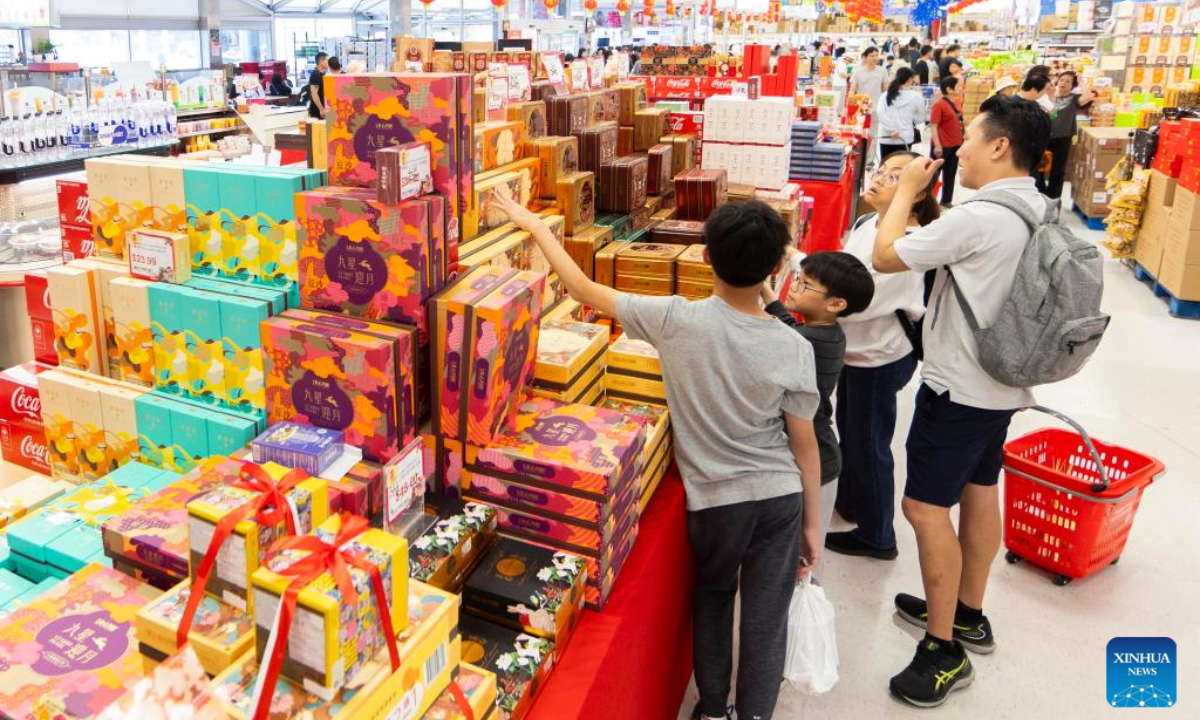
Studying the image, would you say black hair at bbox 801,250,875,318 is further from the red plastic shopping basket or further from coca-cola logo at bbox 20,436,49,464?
coca-cola logo at bbox 20,436,49,464

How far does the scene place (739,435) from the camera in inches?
84.6

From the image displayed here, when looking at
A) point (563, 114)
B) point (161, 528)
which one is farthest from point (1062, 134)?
point (161, 528)

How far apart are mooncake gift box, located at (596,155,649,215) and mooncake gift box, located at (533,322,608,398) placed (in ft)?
4.61

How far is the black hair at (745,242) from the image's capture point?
6.43ft

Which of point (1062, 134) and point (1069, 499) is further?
point (1062, 134)

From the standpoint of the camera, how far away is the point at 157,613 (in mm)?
1370

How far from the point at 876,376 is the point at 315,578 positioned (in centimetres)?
257

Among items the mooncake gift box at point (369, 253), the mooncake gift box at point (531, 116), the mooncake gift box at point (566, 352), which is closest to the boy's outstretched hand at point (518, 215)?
the mooncake gift box at point (566, 352)

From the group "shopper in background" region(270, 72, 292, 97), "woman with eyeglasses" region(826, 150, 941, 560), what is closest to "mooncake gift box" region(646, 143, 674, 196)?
"woman with eyeglasses" region(826, 150, 941, 560)

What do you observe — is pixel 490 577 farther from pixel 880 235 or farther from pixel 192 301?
pixel 880 235

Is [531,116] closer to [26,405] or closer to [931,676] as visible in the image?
[26,405]

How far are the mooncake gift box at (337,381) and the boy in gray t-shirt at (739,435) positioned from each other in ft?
1.95

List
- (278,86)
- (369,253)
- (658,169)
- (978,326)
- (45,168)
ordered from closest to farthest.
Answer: (369,253), (978,326), (658,169), (45,168), (278,86)

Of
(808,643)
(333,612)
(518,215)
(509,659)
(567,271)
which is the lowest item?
(808,643)
